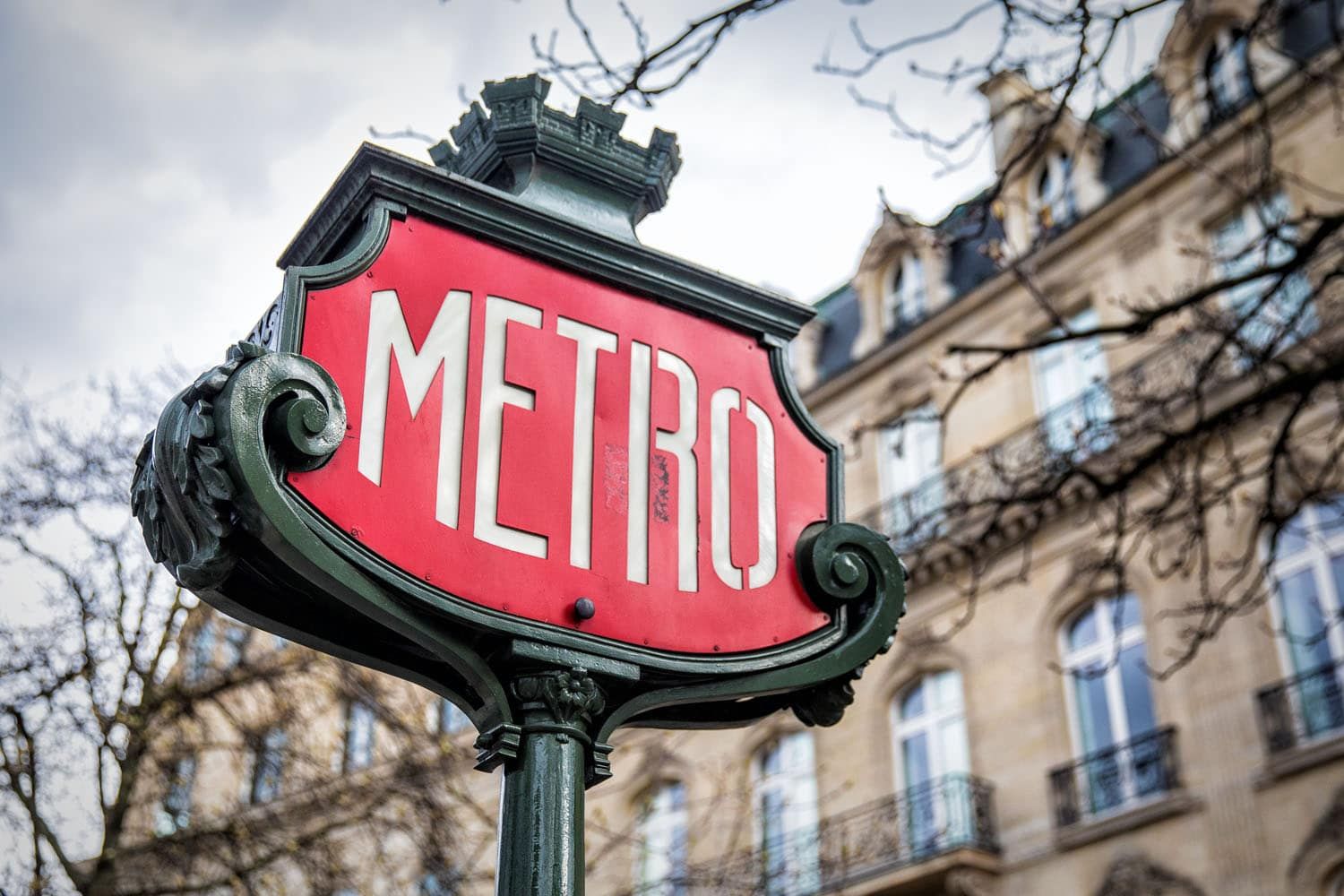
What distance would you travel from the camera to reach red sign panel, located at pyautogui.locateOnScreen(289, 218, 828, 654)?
2.39m

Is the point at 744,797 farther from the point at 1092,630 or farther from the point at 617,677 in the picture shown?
the point at 617,677

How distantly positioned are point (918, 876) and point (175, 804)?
369 inches

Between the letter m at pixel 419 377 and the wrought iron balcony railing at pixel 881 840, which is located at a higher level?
the wrought iron balcony railing at pixel 881 840

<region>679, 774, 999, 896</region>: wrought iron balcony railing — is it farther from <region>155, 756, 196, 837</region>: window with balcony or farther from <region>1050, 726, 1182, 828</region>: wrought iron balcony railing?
<region>155, 756, 196, 837</region>: window with balcony

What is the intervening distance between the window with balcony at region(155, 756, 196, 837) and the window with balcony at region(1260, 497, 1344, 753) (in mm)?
10955

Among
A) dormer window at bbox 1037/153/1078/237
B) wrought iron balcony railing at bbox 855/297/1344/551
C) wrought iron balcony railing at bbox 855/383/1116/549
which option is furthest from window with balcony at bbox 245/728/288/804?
dormer window at bbox 1037/153/1078/237

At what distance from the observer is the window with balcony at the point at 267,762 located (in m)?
14.4

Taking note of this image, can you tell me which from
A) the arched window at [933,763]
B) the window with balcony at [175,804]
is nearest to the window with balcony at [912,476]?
the arched window at [933,763]

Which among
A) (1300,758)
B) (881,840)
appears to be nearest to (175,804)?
(881,840)

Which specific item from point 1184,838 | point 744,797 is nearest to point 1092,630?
point 1184,838

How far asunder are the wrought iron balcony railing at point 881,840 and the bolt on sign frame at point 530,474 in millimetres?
16985

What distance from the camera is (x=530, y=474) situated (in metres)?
2.53

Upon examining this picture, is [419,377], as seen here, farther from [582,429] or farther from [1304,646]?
[1304,646]

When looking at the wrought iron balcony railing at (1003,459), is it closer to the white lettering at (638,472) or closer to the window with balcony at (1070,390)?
the window with balcony at (1070,390)
